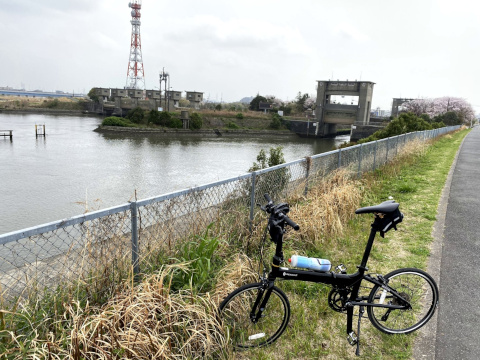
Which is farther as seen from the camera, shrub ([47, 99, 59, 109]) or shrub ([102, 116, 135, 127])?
shrub ([47, 99, 59, 109])

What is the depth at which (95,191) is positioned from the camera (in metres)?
17.5

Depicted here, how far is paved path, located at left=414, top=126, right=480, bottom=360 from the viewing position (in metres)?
2.82

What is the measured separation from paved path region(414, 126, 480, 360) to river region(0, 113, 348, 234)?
5.50m

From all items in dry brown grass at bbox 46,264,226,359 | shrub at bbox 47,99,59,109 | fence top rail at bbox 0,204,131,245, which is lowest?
dry brown grass at bbox 46,264,226,359

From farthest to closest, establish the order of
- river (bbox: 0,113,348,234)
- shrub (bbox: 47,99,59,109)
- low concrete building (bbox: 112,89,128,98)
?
low concrete building (bbox: 112,89,128,98) → shrub (bbox: 47,99,59,109) → river (bbox: 0,113,348,234)

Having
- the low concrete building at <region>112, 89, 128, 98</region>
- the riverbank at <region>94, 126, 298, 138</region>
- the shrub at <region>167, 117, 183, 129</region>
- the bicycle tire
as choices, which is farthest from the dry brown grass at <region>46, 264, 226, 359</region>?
the low concrete building at <region>112, 89, 128, 98</region>

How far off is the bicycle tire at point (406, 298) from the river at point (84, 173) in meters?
5.29

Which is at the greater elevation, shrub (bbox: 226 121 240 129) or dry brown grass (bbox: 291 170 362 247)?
dry brown grass (bbox: 291 170 362 247)

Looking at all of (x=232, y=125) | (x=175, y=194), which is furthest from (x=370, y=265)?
(x=232, y=125)

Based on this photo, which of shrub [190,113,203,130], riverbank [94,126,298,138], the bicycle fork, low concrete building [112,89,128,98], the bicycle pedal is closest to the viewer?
the bicycle fork

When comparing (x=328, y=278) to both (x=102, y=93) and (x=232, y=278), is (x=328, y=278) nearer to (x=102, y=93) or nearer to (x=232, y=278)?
(x=232, y=278)

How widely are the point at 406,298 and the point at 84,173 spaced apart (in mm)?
22527

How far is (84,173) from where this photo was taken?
880 inches

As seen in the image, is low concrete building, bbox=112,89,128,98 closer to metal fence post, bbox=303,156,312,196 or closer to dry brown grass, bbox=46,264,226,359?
metal fence post, bbox=303,156,312,196
